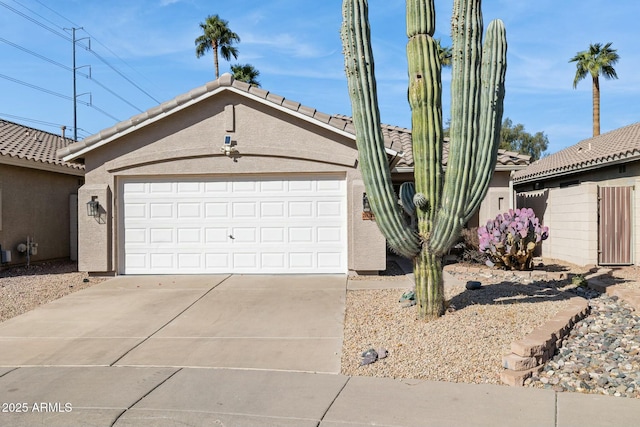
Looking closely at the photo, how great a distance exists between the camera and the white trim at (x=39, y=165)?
12.9m

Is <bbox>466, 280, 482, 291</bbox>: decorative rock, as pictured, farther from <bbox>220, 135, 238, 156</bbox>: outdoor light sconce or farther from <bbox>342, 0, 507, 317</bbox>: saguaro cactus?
<bbox>220, 135, 238, 156</bbox>: outdoor light sconce

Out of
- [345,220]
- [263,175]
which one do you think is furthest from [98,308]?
[345,220]

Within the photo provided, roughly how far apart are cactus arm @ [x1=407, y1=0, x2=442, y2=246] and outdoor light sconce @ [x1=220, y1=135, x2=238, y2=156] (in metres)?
5.56

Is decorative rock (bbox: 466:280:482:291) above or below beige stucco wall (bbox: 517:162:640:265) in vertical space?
below

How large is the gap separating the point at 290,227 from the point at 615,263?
26.1ft

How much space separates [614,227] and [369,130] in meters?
8.76

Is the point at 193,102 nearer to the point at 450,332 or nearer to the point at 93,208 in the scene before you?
the point at 93,208

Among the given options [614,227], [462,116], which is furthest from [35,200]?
[614,227]

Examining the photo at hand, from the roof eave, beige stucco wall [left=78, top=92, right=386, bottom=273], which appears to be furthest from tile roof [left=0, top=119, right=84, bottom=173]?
the roof eave

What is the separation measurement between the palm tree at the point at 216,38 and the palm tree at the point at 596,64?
888 inches

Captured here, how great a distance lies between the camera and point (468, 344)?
6145 mm

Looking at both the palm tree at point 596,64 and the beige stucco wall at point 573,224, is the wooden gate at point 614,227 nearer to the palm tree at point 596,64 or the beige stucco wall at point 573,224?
the beige stucco wall at point 573,224

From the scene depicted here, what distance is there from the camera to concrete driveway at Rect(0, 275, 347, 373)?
20.8 ft

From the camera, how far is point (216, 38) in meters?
34.5
